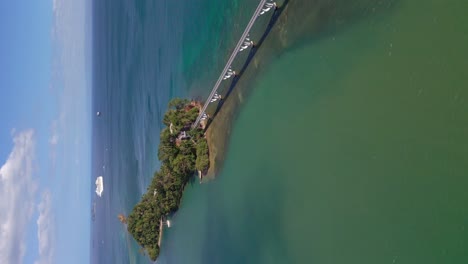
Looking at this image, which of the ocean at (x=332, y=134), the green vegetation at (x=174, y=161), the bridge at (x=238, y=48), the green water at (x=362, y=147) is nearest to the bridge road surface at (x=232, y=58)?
the bridge at (x=238, y=48)

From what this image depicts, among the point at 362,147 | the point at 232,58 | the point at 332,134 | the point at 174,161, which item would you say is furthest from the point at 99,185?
the point at 362,147

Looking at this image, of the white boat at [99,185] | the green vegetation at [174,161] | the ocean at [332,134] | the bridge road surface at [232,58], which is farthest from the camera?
the white boat at [99,185]

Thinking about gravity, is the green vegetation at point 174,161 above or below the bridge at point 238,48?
below

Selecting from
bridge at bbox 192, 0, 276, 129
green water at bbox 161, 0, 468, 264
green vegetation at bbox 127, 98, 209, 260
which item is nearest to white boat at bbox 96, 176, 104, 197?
green vegetation at bbox 127, 98, 209, 260

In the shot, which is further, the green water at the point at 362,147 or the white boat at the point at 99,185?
the white boat at the point at 99,185

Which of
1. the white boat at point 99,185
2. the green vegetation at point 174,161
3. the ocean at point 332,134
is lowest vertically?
the white boat at point 99,185

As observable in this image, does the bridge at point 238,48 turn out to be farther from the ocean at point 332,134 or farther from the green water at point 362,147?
the green water at point 362,147

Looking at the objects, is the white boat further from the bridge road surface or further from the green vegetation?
the bridge road surface
